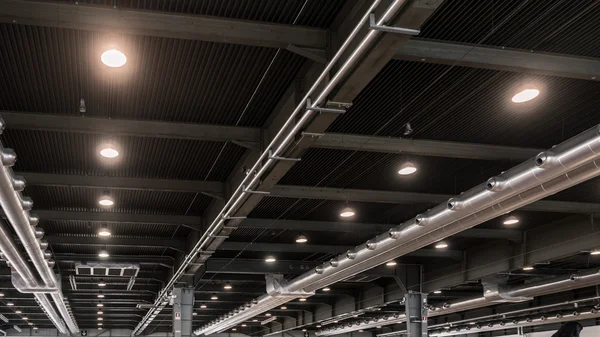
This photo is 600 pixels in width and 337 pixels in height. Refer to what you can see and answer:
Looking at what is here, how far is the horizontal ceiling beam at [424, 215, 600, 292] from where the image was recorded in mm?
21109

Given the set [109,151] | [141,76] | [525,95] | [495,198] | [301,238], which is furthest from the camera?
[301,238]

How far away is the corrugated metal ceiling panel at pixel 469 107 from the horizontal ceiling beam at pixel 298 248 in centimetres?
1197

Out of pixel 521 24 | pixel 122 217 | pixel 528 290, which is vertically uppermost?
pixel 521 24

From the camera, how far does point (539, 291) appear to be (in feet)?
Answer: 92.3

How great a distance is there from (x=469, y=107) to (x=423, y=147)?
73.6 inches

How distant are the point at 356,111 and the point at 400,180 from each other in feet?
16.5

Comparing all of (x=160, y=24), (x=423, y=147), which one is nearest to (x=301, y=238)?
(x=423, y=147)

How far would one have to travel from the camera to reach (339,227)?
22.0m

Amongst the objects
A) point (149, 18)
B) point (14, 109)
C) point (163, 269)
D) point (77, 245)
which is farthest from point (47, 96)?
point (163, 269)

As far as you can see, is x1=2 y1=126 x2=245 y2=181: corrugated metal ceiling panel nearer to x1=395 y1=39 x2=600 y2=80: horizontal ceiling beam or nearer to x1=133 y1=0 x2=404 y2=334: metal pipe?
x1=133 y1=0 x2=404 y2=334: metal pipe

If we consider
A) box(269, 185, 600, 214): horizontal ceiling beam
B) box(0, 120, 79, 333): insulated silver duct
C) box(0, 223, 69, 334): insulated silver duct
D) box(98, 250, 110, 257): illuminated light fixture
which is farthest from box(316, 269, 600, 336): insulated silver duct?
box(0, 223, 69, 334): insulated silver duct

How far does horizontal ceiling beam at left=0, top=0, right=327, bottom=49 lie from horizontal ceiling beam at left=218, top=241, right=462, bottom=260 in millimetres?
15438

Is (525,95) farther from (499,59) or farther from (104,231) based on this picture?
(104,231)

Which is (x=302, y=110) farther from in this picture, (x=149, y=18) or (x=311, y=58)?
(x=149, y=18)
